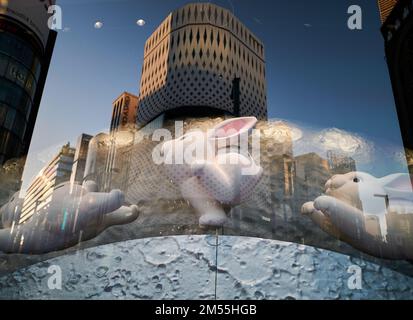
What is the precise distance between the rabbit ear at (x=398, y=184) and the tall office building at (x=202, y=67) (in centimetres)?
197

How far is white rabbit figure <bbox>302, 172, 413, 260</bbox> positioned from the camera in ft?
15.5

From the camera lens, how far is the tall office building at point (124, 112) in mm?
5762

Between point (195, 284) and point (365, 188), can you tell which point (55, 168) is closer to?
point (195, 284)

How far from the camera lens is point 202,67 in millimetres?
6324

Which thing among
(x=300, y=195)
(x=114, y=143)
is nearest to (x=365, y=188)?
(x=300, y=195)

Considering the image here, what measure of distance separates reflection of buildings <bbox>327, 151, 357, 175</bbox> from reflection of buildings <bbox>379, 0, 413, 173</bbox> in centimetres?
126

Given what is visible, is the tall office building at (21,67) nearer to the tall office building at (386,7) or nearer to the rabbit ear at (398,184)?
the rabbit ear at (398,184)

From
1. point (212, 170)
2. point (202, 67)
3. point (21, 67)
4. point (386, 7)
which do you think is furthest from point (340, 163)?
point (21, 67)

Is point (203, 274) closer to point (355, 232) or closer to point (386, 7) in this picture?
point (355, 232)

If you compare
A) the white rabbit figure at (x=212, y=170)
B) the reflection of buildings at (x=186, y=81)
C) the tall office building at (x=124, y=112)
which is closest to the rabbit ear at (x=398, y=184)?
the white rabbit figure at (x=212, y=170)

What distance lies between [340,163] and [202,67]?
269cm

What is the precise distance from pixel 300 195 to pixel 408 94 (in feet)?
9.95

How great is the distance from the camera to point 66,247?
4652 mm

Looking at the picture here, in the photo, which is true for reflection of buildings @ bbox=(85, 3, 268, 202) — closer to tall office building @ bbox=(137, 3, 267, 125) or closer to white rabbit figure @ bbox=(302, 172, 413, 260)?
tall office building @ bbox=(137, 3, 267, 125)
